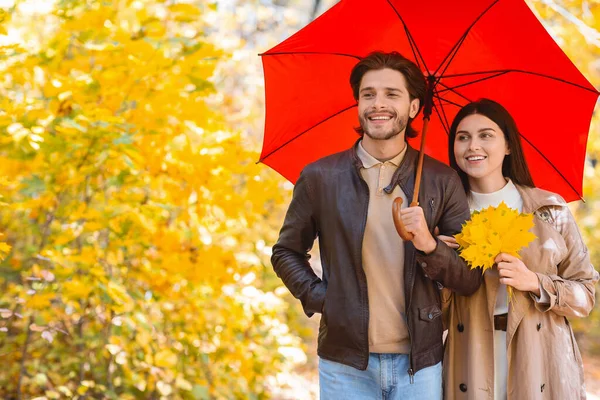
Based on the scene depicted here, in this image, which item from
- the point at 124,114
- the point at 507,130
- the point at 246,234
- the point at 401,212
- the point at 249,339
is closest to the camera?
the point at 401,212

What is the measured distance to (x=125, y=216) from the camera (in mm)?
3594

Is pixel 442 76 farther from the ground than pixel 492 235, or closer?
farther from the ground

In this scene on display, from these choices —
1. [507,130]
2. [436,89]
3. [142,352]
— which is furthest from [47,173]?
[507,130]

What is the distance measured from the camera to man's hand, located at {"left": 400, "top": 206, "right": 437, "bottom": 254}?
90.7 inches

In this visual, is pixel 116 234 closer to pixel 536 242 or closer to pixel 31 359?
pixel 31 359

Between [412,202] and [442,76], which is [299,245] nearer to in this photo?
[412,202]

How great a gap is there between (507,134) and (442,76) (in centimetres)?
38

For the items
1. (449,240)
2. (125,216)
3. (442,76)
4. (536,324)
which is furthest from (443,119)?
(125,216)

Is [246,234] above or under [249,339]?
above

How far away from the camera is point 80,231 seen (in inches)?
149

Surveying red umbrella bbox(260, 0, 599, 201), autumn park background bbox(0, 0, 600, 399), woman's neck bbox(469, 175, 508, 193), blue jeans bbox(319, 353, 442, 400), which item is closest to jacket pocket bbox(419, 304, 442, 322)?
blue jeans bbox(319, 353, 442, 400)

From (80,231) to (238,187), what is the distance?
179cm

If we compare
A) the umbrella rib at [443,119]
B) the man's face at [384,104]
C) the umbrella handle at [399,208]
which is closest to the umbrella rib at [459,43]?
the umbrella rib at [443,119]

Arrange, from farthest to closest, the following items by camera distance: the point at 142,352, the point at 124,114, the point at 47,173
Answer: the point at 142,352
the point at 124,114
the point at 47,173
